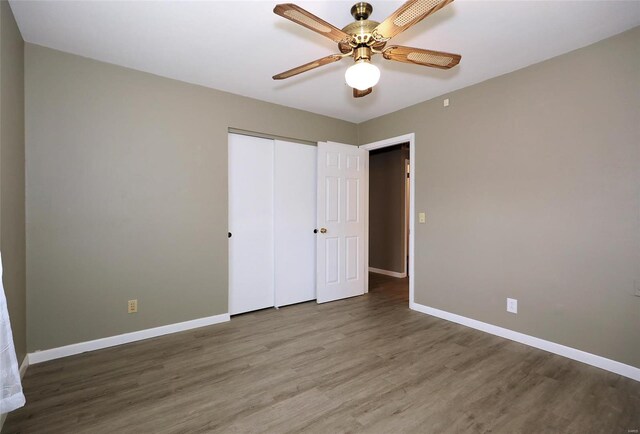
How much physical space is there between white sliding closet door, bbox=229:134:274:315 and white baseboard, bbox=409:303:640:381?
210 cm

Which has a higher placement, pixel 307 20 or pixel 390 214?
pixel 307 20

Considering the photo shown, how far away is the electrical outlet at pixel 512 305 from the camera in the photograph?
2832 mm

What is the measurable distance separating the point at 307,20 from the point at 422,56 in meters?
0.81

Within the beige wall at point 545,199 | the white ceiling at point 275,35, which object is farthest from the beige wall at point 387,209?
the white ceiling at point 275,35

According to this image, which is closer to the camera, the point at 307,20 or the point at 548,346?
the point at 307,20

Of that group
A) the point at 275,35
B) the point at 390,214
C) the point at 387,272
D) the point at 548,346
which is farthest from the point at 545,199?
the point at 387,272

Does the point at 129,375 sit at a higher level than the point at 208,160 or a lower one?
lower

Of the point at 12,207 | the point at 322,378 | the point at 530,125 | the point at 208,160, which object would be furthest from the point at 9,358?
the point at 530,125

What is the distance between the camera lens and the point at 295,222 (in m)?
3.96

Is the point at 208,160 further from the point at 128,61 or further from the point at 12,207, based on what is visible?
the point at 12,207

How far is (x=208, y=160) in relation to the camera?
323 centimetres

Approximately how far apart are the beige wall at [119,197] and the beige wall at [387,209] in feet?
10.6

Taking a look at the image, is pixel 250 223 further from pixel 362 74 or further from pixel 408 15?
pixel 408 15

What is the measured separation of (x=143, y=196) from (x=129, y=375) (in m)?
1.56
